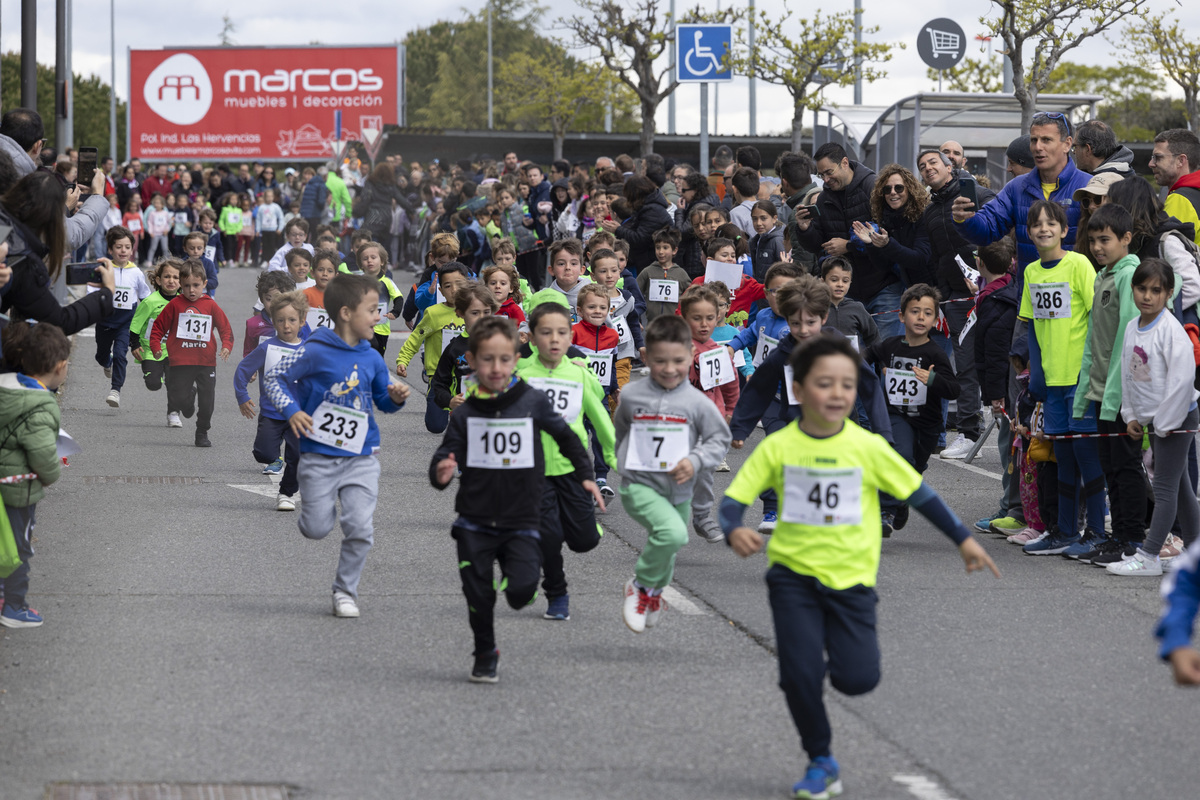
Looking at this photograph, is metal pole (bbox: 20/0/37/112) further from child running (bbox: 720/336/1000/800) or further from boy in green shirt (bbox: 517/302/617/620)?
child running (bbox: 720/336/1000/800)

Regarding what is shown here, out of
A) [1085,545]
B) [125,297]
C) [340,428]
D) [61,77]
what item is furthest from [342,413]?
[61,77]

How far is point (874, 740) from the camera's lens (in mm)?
5281

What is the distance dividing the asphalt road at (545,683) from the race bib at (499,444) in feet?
2.67

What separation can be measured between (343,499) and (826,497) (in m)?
3.06

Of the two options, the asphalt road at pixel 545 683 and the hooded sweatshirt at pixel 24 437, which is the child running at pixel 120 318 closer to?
the asphalt road at pixel 545 683

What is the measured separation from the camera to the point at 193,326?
42.6 ft

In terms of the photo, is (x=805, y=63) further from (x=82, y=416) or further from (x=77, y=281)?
(x=77, y=281)

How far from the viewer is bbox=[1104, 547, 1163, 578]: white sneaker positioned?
8094 mm

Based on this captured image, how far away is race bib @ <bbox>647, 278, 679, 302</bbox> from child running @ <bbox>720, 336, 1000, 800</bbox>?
8.66 meters

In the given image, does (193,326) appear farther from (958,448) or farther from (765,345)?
(958,448)

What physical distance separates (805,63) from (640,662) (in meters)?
29.4

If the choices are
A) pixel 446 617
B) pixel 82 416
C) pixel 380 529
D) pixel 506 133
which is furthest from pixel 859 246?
pixel 506 133

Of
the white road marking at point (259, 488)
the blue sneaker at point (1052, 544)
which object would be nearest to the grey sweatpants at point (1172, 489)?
the blue sneaker at point (1052, 544)

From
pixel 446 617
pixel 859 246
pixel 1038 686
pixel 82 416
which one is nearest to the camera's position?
pixel 1038 686
